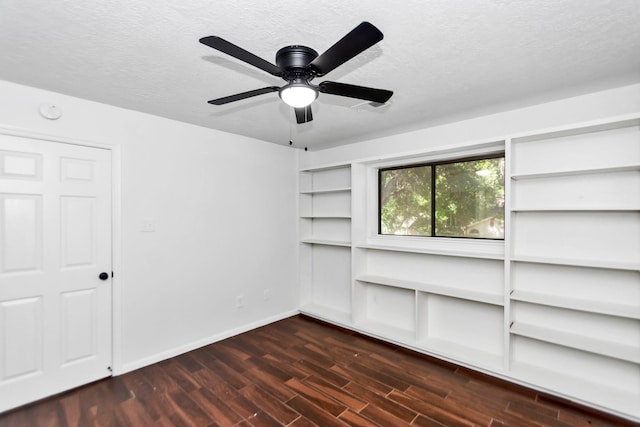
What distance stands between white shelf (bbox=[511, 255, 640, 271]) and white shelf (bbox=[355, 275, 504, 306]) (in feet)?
1.48

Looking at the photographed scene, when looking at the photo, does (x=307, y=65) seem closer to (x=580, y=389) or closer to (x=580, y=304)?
(x=580, y=304)

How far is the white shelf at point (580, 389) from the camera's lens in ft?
7.16

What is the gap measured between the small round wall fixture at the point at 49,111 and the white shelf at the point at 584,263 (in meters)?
3.99

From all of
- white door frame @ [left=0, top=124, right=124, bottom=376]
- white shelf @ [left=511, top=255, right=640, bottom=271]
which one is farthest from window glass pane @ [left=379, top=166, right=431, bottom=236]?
white door frame @ [left=0, top=124, right=124, bottom=376]

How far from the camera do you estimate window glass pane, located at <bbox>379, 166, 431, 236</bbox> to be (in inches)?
140

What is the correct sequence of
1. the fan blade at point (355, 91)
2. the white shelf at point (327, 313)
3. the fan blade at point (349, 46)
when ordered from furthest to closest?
the white shelf at point (327, 313) → the fan blade at point (355, 91) → the fan blade at point (349, 46)

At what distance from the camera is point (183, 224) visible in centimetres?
324

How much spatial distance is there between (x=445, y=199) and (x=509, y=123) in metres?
0.96

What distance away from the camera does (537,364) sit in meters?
2.68

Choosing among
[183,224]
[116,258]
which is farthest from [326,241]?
[116,258]

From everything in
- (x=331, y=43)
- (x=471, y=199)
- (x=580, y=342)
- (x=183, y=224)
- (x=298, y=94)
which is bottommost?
(x=580, y=342)

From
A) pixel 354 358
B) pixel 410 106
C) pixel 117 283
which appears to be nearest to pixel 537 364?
pixel 354 358

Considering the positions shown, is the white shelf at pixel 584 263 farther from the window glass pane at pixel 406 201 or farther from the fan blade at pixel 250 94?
the fan blade at pixel 250 94

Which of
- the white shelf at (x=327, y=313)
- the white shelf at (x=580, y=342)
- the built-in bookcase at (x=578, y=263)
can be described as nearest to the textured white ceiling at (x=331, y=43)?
the built-in bookcase at (x=578, y=263)
